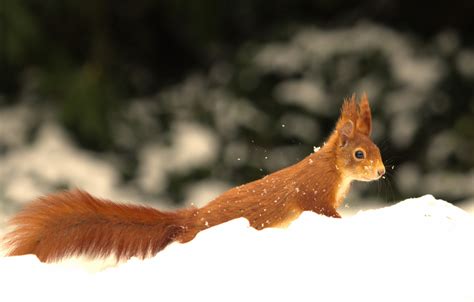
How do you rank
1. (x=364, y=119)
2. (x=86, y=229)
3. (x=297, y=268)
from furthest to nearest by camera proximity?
(x=364, y=119)
(x=86, y=229)
(x=297, y=268)

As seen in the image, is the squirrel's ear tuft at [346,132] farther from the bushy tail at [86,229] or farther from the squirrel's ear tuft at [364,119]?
the bushy tail at [86,229]

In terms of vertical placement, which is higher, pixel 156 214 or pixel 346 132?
pixel 346 132

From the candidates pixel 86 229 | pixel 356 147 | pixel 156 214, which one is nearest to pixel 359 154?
pixel 356 147

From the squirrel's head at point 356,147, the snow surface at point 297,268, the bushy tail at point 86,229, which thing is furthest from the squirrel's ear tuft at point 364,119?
the bushy tail at point 86,229

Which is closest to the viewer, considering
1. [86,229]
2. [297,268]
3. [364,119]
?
[297,268]

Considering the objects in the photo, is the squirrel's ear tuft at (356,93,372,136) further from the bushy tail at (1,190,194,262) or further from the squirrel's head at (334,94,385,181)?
the bushy tail at (1,190,194,262)

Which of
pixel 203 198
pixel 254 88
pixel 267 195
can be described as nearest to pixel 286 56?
pixel 254 88

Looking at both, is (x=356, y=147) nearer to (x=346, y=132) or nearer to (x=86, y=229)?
(x=346, y=132)

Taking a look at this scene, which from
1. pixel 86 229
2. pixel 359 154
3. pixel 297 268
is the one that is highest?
pixel 359 154

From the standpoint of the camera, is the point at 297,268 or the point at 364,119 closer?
the point at 297,268

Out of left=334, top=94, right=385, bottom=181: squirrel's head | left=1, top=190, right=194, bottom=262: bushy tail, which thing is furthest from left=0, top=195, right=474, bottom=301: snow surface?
left=334, top=94, right=385, bottom=181: squirrel's head
